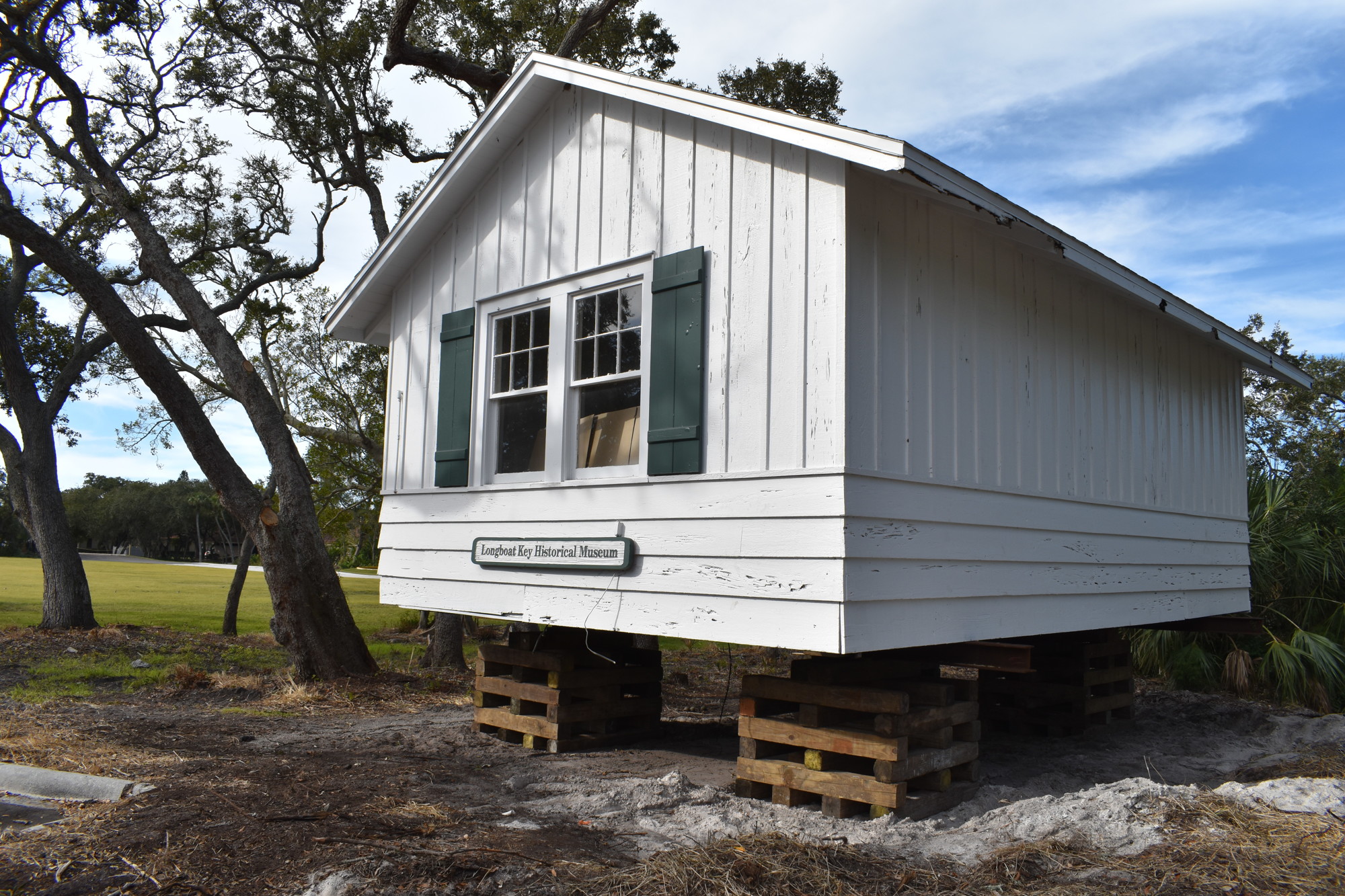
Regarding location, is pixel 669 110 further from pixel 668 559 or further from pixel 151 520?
pixel 151 520

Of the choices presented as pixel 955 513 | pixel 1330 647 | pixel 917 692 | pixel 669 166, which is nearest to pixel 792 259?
pixel 669 166

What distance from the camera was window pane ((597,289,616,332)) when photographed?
6.88 metres

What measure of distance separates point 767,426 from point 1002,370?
2098 millimetres

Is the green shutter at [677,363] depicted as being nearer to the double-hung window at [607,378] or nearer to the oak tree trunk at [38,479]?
the double-hung window at [607,378]

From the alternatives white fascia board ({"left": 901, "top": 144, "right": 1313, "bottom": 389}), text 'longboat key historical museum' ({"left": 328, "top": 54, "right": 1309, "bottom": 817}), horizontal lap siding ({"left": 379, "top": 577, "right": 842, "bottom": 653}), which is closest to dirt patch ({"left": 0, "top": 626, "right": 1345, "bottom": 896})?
text 'longboat key historical museum' ({"left": 328, "top": 54, "right": 1309, "bottom": 817})

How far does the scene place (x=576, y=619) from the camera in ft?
21.9

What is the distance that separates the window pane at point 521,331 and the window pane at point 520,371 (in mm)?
71

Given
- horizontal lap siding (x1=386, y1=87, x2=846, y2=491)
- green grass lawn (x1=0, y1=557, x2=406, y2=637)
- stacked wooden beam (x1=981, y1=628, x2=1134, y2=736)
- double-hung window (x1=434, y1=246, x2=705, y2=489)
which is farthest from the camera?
green grass lawn (x1=0, y1=557, x2=406, y2=637)

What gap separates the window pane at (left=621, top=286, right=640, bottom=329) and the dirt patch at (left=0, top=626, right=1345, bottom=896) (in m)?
3.05

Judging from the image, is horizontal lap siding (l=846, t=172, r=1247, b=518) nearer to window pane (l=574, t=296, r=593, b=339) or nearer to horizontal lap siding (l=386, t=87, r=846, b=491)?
horizontal lap siding (l=386, t=87, r=846, b=491)

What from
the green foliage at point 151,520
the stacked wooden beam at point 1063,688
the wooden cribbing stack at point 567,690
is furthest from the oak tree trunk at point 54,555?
the green foliage at point 151,520

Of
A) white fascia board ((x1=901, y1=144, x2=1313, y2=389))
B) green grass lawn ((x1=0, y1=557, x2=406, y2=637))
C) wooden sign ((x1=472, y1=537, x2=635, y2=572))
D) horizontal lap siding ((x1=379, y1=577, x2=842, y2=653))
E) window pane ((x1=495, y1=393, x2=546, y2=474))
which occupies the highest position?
white fascia board ((x1=901, y1=144, x2=1313, y2=389))

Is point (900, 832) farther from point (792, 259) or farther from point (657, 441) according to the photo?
point (792, 259)

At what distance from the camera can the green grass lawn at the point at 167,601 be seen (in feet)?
66.0
